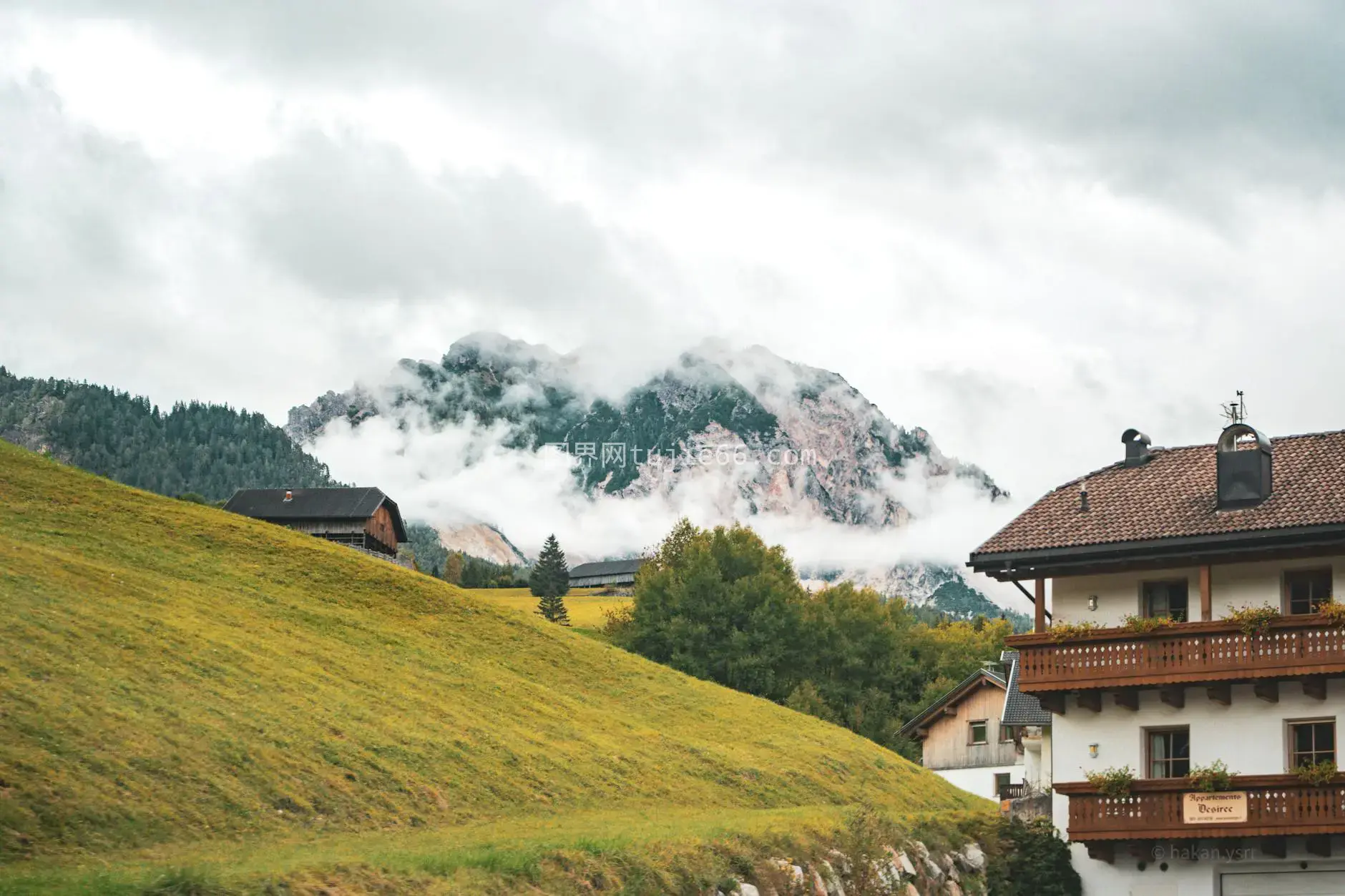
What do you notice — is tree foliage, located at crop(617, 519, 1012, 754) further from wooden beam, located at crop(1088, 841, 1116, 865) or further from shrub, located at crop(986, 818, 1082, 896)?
wooden beam, located at crop(1088, 841, 1116, 865)

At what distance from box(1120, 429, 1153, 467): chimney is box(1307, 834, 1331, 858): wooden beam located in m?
13.0

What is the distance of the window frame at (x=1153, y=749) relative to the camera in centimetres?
4225

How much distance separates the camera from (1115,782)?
41.8 meters

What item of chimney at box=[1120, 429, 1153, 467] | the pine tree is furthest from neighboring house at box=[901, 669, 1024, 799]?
the pine tree

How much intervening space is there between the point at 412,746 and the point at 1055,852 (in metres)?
19.7

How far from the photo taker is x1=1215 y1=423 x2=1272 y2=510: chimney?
1677 inches

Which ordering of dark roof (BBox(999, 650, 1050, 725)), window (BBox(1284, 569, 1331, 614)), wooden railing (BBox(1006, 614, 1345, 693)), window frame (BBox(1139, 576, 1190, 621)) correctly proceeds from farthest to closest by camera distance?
dark roof (BBox(999, 650, 1050, 725)), window frame (BBox(1139, 576, 1190, 621)), window (BBox(1284, 569, 1331, 614)), wooden railing (BBox(1006, 614, 1345, 693))

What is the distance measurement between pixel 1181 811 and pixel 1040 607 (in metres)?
6.80

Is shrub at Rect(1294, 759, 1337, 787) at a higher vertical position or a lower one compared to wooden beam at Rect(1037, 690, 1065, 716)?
lower

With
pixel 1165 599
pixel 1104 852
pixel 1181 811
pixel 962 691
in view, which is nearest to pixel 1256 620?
pixel 1165 599

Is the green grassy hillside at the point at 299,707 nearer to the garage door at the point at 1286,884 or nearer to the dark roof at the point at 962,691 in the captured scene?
the dark roof at the point at 962,691

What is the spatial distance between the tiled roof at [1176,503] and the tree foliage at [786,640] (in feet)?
221

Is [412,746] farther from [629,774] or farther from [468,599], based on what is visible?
[468,599]

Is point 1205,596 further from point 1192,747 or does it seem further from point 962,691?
point 962,691
